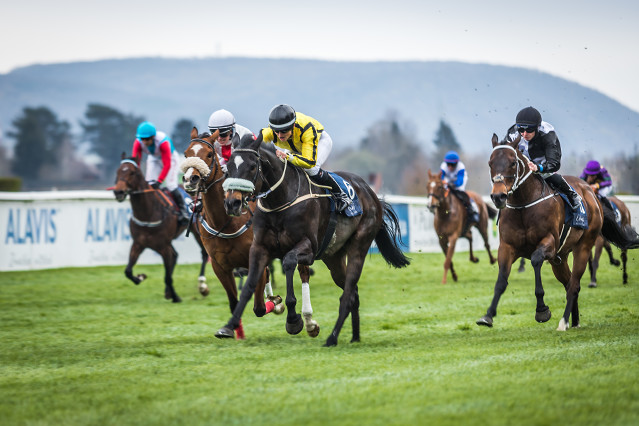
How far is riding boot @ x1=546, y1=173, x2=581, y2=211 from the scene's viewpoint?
845 cm

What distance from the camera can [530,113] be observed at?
8.28 meters

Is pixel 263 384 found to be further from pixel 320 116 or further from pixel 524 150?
pixel 320 116

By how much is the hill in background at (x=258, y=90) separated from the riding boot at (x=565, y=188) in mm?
87354

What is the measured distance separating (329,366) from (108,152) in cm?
8949

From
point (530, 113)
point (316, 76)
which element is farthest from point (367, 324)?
point (316, 76)

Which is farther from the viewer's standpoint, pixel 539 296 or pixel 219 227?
pixel 219 227

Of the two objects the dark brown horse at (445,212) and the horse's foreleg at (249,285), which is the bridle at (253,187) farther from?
the dark brown horse at (445,212)

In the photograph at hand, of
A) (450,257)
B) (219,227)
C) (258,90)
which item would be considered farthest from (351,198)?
(258,90)

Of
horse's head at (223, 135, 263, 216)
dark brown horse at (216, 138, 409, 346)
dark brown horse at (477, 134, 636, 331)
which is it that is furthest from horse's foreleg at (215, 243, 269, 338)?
dark brown horse at (477, 134, 636, 331)

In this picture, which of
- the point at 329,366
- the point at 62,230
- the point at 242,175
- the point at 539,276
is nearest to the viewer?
the point at 329,366

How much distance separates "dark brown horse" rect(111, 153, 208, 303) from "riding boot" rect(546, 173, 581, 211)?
6229 millimetres

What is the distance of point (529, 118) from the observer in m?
8.27

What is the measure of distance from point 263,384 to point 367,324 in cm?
411

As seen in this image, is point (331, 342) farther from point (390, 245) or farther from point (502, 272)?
point (502, 272)
